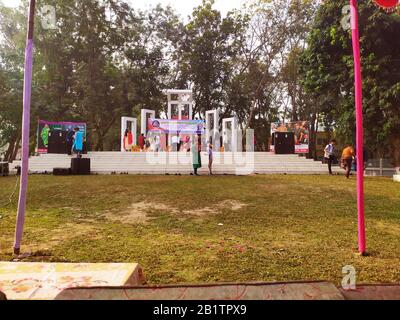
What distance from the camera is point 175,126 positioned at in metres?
24.7

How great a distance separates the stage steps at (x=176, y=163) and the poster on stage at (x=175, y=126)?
3.65 meters

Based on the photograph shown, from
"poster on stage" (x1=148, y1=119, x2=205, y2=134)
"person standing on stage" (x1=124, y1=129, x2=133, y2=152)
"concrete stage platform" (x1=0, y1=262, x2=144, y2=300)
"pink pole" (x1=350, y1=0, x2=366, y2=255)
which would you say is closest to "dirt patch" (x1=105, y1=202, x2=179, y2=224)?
"concrete stage platform" (x1=0, y1=262, x2=144, y2=300)

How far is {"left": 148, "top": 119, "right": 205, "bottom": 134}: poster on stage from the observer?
80.7 feet

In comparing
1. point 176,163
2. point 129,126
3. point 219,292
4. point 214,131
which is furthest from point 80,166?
point 219,292

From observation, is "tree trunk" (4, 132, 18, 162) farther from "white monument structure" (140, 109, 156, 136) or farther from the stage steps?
"white monument structure" (140, 109, 156, 136)

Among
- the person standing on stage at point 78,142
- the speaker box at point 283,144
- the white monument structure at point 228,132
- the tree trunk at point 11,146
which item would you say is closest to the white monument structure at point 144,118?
the person standing on stage at point 78,142

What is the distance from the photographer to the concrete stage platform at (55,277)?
7.91 feet

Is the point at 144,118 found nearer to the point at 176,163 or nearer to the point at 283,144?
the point at 176,163

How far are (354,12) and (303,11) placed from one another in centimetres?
2714

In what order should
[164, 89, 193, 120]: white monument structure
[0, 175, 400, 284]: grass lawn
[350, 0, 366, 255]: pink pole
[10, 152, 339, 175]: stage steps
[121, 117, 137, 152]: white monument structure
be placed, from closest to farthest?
[0, 175, 400, 284]: grass lawn → [350, 0, 366, 255]: pink pole → [10, 152, 339, 175]: stage steps → [121, 117, 137, 152]: white monument structure → [164, 89, 193, 120]: white monument structure

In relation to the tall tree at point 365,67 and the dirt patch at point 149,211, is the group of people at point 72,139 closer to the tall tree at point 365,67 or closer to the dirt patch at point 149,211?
the dirt patch at point 149,211

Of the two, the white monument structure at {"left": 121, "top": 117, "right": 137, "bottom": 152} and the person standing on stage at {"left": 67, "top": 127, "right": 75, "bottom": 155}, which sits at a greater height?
the white monument structure at {"left": 121, "top": 117, "right": 137, "bottom": 152}

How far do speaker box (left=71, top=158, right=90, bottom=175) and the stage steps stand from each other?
106 centimetres
